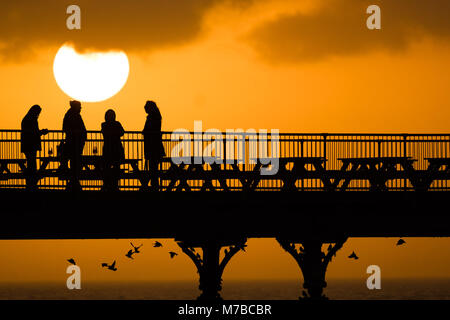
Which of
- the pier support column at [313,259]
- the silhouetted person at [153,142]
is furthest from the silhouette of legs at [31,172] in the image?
the pier support column at [313,259]

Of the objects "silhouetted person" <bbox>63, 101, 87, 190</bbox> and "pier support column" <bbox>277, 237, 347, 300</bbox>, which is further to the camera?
"pier support column" <bbox>277, 237, 347, 300</bbox>

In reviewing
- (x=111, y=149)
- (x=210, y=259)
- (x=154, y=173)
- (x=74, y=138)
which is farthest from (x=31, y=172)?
(x=210, y=259)

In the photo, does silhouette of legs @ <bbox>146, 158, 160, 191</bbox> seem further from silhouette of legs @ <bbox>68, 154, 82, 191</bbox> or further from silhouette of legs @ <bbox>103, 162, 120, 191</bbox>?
silhouette of legs @ <bbox>68, 154, 82, 191</bbox>

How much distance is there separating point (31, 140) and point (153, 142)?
3295mm

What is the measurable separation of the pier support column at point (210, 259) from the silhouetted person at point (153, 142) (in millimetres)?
4474

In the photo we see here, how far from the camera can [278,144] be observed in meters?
29.1

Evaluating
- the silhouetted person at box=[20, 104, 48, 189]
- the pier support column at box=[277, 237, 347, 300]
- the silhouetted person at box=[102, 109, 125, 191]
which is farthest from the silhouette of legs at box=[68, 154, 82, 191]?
the pier support column at box=[277, 237, 347, 300]

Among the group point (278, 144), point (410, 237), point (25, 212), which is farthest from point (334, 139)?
point (25, 212)

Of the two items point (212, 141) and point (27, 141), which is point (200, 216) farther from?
point (27, 141)

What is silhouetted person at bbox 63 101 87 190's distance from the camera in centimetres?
2736

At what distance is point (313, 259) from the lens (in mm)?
31422

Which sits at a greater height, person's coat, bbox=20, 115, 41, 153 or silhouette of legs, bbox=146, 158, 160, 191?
person's coat, bbox=20, 115, 41, 153

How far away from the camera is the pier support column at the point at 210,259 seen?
103 ft

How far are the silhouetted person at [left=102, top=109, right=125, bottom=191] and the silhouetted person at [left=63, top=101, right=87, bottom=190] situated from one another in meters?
0.65
